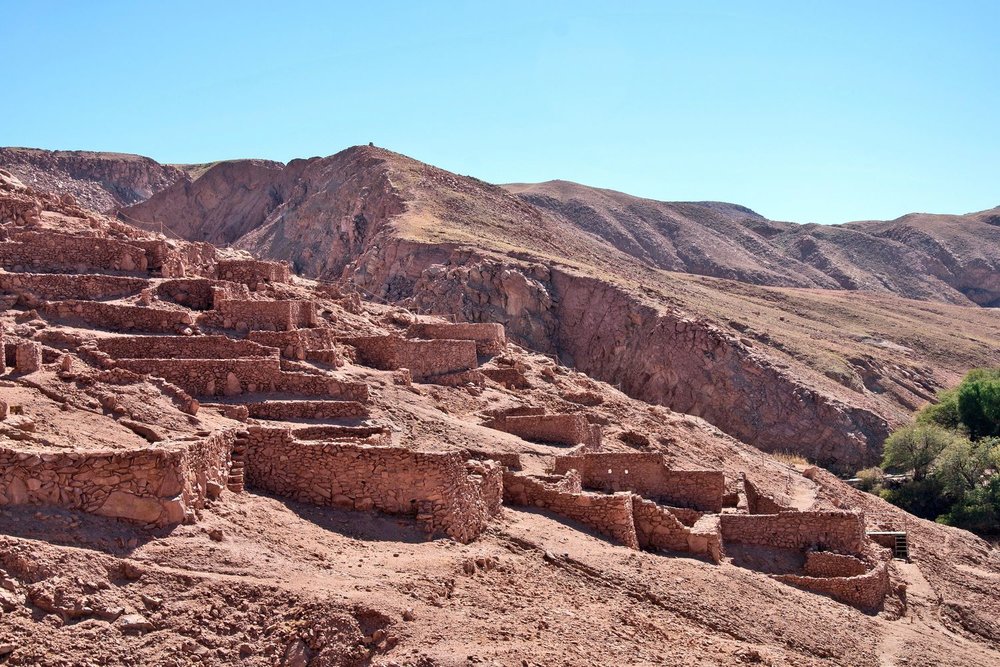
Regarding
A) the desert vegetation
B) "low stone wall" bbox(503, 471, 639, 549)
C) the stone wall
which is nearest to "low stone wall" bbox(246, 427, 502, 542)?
"low stone wall" bbox(503, 471, 639, 549)

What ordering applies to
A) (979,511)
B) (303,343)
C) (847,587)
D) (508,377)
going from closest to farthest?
1. (847,587)
2. (303,343)
3. (508,377)
4. (979,511)

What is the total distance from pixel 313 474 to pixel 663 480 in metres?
8.80

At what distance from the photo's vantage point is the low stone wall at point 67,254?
63.1 ft

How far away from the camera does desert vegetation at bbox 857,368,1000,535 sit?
105 feet

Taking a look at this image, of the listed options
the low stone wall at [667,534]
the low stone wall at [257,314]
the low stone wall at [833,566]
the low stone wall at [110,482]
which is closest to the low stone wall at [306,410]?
the low stone wall at [257,314]

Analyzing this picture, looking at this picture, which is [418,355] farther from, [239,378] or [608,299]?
[608,299]

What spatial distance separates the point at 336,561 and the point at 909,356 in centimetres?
5670

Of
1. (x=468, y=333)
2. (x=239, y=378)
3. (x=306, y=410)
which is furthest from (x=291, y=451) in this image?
(x=468, y=333)

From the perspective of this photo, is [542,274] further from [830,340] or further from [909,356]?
[909,356]

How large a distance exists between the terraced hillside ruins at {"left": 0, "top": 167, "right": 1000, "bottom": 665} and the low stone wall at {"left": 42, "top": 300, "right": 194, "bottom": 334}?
36mm

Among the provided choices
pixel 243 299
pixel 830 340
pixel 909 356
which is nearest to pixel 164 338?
pixel 243 299

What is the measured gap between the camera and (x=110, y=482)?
9625 millimetres

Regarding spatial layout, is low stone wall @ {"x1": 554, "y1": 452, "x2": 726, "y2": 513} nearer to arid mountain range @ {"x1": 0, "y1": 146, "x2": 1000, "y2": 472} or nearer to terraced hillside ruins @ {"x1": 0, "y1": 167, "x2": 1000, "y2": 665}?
terraced hillside ruins @ {"x1": 0, "y1": 167, "x2": 1000, "y2": 665}

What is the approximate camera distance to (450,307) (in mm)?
42438
